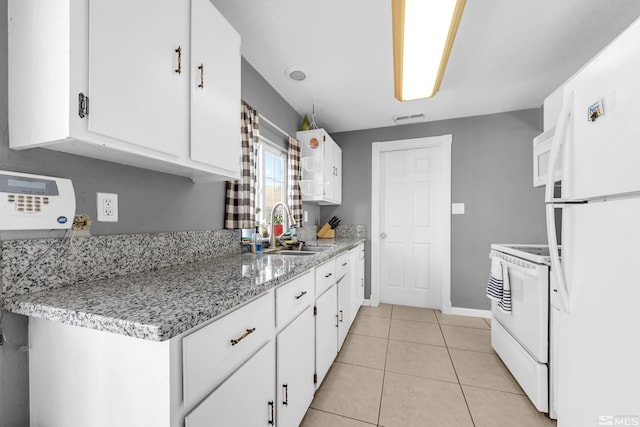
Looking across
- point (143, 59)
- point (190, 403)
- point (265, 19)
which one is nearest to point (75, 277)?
point (190, 403)

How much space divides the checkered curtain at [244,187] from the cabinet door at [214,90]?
1.42 ft

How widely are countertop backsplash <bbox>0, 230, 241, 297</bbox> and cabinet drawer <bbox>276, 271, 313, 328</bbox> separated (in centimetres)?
61

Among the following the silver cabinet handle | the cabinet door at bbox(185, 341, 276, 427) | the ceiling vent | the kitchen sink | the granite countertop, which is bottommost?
the silver cabinet handle

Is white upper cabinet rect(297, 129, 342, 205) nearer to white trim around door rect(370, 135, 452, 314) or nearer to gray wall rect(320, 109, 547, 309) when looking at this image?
white trim around door rect(370, 135, 452, 314)

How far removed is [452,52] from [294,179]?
1728mm

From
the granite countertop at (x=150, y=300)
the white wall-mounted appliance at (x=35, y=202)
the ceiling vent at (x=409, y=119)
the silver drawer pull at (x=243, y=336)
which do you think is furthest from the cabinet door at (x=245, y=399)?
the ceiling vent at (x=409, y=119)

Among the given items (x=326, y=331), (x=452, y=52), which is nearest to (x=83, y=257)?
(x=326, y=331)

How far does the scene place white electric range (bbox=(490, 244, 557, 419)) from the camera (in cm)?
151

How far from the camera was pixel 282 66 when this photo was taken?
2064mm

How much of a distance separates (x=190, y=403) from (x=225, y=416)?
19 centimetres

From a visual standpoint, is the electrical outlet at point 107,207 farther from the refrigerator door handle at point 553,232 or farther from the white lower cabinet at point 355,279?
the white lower cabinet at point 355,279

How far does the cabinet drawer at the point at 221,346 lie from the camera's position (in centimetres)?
65

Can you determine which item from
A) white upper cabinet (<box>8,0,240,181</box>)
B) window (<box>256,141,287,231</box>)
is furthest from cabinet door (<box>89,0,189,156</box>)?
window (<box>256,141,287,231</box>)

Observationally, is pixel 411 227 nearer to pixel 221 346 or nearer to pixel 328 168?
pixel 328 168
